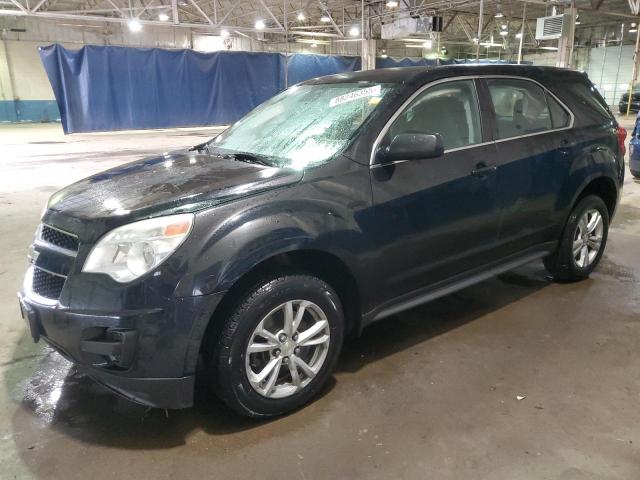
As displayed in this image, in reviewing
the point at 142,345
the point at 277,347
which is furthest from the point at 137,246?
the point at 277,347

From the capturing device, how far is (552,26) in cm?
1375

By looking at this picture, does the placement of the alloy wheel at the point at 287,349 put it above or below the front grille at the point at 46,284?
below

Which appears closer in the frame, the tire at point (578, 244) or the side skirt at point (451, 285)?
the side skirt at point (451, 285)

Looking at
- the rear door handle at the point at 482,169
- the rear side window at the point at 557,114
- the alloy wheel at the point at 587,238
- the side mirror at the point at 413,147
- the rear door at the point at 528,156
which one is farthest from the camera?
the alloy wheel at the point at 587,238

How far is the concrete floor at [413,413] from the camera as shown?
212cm

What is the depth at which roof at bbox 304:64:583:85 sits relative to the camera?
9.57 ft

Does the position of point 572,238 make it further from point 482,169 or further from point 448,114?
point 448,114

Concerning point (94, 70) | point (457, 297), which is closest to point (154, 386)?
point (457, 297)

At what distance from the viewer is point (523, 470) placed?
6.80 ft

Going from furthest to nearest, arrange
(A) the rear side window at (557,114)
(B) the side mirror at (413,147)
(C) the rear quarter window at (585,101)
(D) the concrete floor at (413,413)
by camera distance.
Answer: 1. (C) the rear quarter window at (585,101)
2. (A) the rear side window at (557,114)
3. (B) the side mirror at (413,147)
4. (D) the concrete floor at (413,413)

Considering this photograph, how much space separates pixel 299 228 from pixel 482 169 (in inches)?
52.2

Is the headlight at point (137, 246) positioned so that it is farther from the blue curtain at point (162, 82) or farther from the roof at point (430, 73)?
the blue curtain at point (162, 82)

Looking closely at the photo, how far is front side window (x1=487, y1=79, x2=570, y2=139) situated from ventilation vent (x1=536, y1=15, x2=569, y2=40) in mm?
11754

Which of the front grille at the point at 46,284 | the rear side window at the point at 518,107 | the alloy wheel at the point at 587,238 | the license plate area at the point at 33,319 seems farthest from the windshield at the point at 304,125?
the alloy wheel at the point at 587,238
